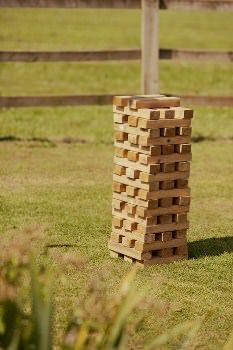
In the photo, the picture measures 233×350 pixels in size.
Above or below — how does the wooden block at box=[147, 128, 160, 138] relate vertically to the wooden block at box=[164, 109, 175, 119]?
below

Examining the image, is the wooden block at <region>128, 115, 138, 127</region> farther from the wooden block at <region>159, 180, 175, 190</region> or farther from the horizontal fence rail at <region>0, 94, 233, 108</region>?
the horizontal fence rail at <region>0, 94, 233, 108</region>

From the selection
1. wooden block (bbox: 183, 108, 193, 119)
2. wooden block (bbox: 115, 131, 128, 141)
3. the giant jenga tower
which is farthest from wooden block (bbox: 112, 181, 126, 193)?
wooden block (bbox: 183, 108, 193, 119)

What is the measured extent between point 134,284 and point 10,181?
143 inches

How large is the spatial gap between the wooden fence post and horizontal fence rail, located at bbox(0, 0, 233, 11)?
305 millimetres

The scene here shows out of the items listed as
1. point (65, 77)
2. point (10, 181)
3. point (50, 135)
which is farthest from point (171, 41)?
point (10, 181)

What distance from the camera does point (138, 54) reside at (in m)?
12.7

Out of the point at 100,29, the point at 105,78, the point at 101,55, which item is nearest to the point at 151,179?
the point at 101,55

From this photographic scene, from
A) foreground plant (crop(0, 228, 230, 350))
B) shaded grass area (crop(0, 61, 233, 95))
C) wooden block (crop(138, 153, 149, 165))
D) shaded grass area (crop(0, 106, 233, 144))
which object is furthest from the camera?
shaded grass area (crop(0, 61, 233, 95))

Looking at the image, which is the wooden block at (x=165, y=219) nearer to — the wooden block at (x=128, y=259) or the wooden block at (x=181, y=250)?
the wooden block at (x=181, y=250)

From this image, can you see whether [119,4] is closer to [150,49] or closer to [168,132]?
[150,49]

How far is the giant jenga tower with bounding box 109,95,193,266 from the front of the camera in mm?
6992

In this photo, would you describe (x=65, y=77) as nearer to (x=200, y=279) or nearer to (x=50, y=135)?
(x=50, y=135)

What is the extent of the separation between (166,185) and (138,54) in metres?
5.82

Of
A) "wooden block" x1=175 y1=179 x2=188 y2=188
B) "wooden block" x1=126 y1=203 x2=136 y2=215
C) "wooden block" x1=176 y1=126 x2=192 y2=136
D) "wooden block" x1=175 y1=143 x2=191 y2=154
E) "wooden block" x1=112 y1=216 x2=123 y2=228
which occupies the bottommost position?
"wooden block" x1=112 y1=216 x2=123 y2=228
